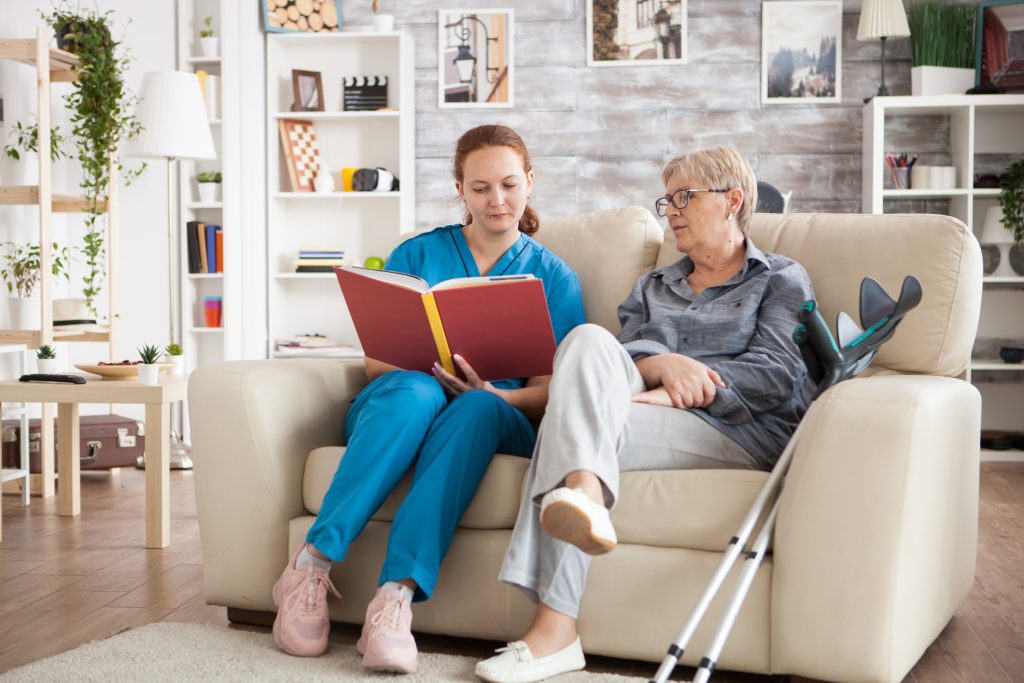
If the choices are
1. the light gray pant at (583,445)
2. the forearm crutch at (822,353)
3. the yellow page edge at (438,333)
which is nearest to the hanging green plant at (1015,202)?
the forearm crutch at (822,353)

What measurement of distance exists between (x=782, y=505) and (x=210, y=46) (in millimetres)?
4030

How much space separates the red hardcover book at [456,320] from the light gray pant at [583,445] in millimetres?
188

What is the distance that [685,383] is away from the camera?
198 centimetres

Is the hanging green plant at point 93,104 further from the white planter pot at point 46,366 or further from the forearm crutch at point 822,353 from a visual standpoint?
the forearm crutch at point 822,353

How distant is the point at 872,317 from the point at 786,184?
327 centimetres

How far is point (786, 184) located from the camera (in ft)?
16.2

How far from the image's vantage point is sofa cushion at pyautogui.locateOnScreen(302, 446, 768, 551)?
6.07 feet

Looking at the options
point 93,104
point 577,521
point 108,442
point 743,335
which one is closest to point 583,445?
point 577,521

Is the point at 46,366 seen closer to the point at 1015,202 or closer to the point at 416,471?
the point at 416,471

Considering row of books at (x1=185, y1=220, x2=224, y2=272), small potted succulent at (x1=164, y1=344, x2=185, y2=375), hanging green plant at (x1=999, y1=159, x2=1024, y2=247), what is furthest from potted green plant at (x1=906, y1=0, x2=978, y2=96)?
small potted succulent at (x1=164, y1=344, x2=185, y2=375)

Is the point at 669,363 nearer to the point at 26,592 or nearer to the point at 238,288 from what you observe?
the point at 26,592

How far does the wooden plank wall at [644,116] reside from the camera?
Result: 4.91 metres

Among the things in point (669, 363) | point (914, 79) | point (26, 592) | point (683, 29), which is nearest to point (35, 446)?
point (26, 592)

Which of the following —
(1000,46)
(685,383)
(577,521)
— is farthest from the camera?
(1000,46)
